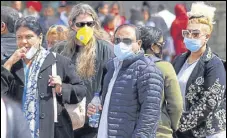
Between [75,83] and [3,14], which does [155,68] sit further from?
[3,14]

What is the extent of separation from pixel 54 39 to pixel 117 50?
2.20 m

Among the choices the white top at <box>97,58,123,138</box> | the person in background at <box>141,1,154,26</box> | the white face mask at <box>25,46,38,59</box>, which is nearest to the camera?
the white top at <box>97,58,123,138</box>

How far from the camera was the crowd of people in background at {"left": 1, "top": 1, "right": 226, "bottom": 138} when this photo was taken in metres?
6.89

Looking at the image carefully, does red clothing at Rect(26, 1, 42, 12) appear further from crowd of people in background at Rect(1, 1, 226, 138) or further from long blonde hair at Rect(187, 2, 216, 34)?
long blonde hair at Rect(187, 2, 216, 34)

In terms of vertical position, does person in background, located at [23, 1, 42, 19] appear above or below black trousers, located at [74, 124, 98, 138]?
above

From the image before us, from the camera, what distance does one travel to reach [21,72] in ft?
24.1

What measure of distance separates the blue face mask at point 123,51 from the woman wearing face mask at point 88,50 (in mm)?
870

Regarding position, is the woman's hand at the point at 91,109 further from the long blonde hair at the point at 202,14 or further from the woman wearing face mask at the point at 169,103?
the long blonde hair at the point at 202,14

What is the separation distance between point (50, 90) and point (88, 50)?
0.96 metres

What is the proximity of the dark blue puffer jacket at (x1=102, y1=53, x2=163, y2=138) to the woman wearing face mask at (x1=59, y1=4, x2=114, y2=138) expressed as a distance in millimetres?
1062

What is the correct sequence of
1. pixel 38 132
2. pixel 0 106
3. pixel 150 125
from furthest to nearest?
pixel 38 132 → pixel 150 125 → pixel 0 106

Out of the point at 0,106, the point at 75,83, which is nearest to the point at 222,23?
the point at 75,83

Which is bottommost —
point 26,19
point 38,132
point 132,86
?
point 38,132

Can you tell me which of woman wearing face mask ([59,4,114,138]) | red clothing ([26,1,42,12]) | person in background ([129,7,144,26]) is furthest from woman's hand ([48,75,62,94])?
red clothing ([26,1,42,12])
